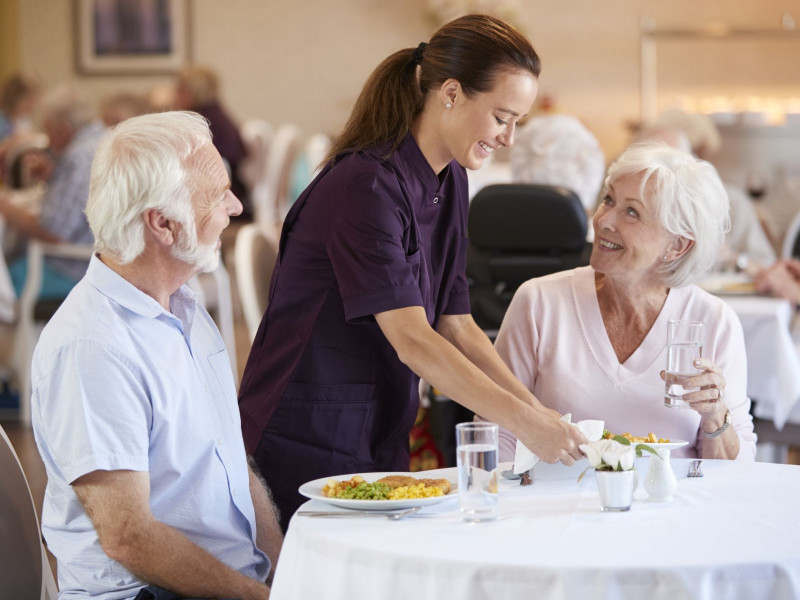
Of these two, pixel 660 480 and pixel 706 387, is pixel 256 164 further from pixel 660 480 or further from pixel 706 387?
pixel 660 480

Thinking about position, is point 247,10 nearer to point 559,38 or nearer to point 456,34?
point 559,38

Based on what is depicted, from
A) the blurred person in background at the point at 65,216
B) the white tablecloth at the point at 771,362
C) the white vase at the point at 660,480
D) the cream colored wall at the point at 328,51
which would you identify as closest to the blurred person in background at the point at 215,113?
the cream colored wall at the point at 328,51

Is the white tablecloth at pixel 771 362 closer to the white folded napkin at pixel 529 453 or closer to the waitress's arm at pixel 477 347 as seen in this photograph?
the waitress's arm at pixel 477 347

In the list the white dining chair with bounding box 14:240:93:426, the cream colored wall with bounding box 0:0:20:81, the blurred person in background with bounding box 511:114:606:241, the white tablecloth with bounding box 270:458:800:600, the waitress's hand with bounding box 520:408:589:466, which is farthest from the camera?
the cream colored wall with bounding box 0:0:20:81

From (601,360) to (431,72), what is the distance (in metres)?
0.63

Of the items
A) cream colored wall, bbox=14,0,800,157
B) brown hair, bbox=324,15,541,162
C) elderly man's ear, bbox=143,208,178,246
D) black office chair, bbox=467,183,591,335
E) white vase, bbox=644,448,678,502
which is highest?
cream colored wall, bbox=14,0,800,157

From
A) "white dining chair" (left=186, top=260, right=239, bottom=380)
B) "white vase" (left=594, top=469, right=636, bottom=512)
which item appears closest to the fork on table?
"white vase" (left=594, top=469, right=636, bottom=512)

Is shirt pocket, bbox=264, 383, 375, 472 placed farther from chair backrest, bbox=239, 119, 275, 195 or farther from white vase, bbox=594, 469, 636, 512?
chair backrest, bbox=239, 119, 275, 195

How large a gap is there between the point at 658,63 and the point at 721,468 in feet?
26.2

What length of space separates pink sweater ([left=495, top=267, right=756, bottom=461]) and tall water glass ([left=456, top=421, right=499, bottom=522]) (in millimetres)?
619

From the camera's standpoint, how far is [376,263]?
179 centimetres

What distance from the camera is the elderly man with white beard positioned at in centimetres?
149

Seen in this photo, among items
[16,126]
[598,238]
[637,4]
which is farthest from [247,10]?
[598,238]

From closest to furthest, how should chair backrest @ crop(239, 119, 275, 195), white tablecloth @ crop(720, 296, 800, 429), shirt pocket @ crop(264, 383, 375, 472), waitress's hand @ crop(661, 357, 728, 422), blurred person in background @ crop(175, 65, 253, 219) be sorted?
waitress's hand @ crop(661, 357, 728, 422)
shirt pocket @ crop(264, 383, 375, 472)
white tablecloth @ crop(720, 296, 800, 429)
blurred person in background @ crop(175, 65, 253, 219)
chair backrest @ crop(239, 119, 275, 195)
